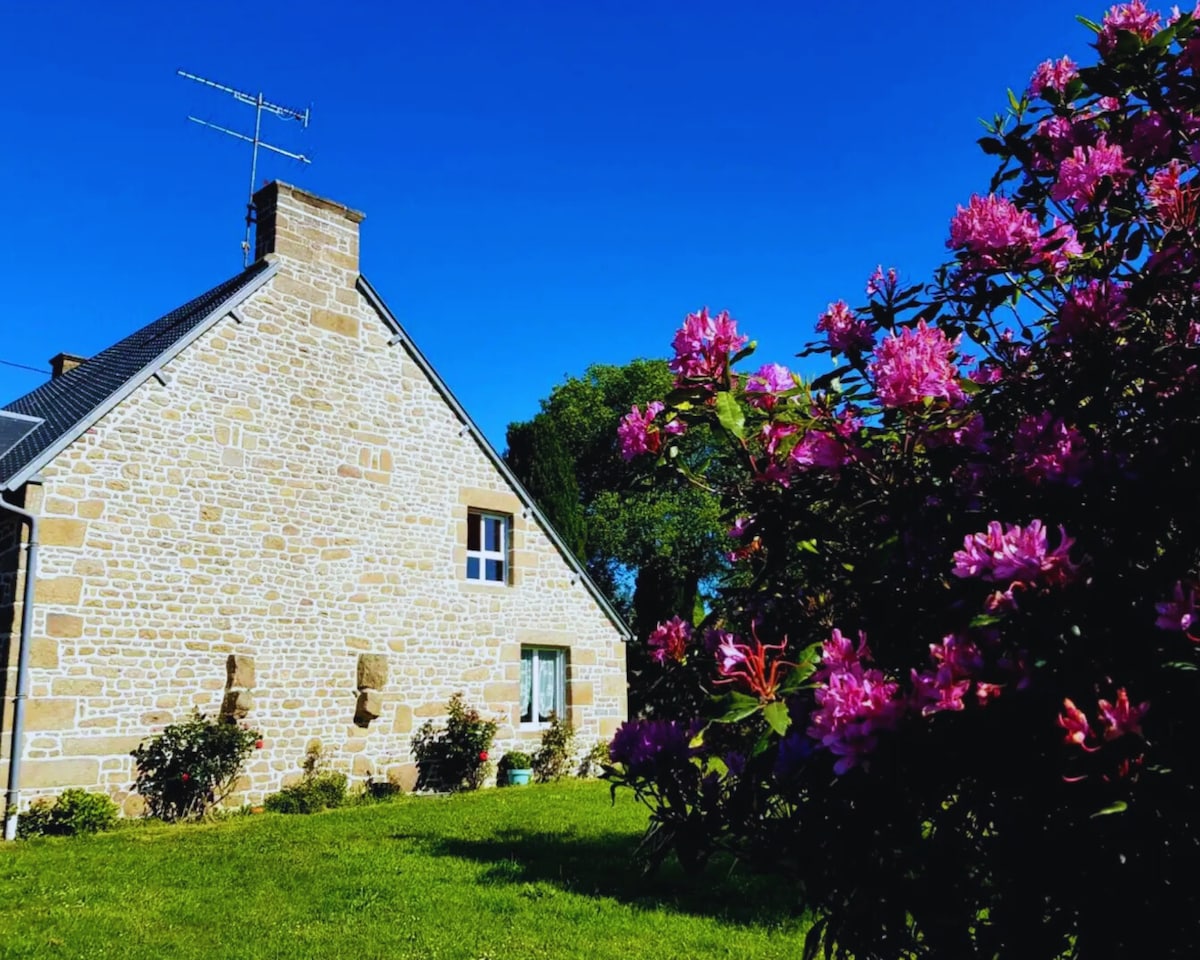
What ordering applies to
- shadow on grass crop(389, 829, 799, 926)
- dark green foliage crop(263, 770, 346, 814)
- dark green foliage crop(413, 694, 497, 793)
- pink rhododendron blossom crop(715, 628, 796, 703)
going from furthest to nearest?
1. dark green foliage crop(413, 694, 497, 793)
2. dark green foliage crop(263, 770, 346, 814)
3. shadow on grass crop(389, 829, 799, 926)
4. pink rhododendron blossom crop(715, 628, 796, 703)

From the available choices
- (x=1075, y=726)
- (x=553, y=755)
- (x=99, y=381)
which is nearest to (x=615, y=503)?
(x=553, y=755)

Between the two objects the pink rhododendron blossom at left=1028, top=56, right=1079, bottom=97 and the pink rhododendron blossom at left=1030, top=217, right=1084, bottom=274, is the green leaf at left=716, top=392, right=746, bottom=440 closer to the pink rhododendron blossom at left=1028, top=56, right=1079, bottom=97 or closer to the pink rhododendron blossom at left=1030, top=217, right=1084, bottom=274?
the pink rhododendron blossom at left=1030, top=217, right=1084, bottom=274

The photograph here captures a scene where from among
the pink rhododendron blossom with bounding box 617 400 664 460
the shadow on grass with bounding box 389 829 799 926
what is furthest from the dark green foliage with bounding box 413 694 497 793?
the pink rhododendron blossom with bounding box 617 400 664 460

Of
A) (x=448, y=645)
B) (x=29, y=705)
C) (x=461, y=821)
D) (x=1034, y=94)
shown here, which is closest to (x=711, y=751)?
(x=1034, y=94)

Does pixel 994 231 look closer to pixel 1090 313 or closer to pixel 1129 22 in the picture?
pixel 1090 313

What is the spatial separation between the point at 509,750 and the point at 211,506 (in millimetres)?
5795

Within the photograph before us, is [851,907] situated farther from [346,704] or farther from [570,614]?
[570,614]

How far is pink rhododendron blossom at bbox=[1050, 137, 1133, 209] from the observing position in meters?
1.97

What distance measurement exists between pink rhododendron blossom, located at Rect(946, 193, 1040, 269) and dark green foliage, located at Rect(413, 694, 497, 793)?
1216 cm

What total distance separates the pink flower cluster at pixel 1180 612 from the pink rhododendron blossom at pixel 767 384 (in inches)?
37.0

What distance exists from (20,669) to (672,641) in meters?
9.45

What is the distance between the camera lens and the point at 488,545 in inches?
584

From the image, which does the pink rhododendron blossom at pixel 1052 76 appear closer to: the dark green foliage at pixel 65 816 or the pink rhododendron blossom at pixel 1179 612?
the pink rhododendron blossom at pixel 1179 612

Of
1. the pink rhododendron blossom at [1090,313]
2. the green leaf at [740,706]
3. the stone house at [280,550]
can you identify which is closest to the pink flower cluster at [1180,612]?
the pink rhododendron blossom at [1090,313]
